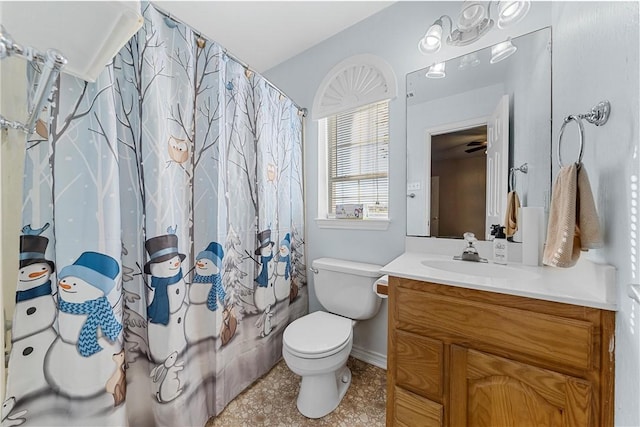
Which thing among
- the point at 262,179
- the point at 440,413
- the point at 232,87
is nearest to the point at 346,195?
the point at 262,179

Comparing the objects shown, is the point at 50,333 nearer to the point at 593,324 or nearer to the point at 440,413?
the point at 440,413

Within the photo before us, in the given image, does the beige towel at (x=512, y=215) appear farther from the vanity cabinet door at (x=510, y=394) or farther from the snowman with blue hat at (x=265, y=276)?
the snowman with blue hat at (x=265, y=276)

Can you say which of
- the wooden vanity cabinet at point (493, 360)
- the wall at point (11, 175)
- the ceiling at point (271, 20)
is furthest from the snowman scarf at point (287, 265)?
the ceiling at point (271, 20)

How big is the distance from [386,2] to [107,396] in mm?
2456

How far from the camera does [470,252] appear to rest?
1236 millimetres

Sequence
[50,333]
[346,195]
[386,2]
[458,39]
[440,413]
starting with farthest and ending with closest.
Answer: [346,195] → [386,2] → [458,39] → [440,413] → [50,333]

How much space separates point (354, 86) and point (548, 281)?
157cm

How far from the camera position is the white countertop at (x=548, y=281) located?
0.66 metres

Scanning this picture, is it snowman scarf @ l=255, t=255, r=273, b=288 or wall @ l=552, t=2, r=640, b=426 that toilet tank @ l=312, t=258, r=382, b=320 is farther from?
wall @ l=552, t=2, r=640, b=426

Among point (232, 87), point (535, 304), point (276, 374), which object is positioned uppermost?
point (232, 87)

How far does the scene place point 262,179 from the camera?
1.56 m

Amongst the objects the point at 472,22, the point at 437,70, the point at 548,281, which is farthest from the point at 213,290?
the point at 472,22

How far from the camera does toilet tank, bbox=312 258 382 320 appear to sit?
1.51 metres

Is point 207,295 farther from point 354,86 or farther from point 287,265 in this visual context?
point 354,86
